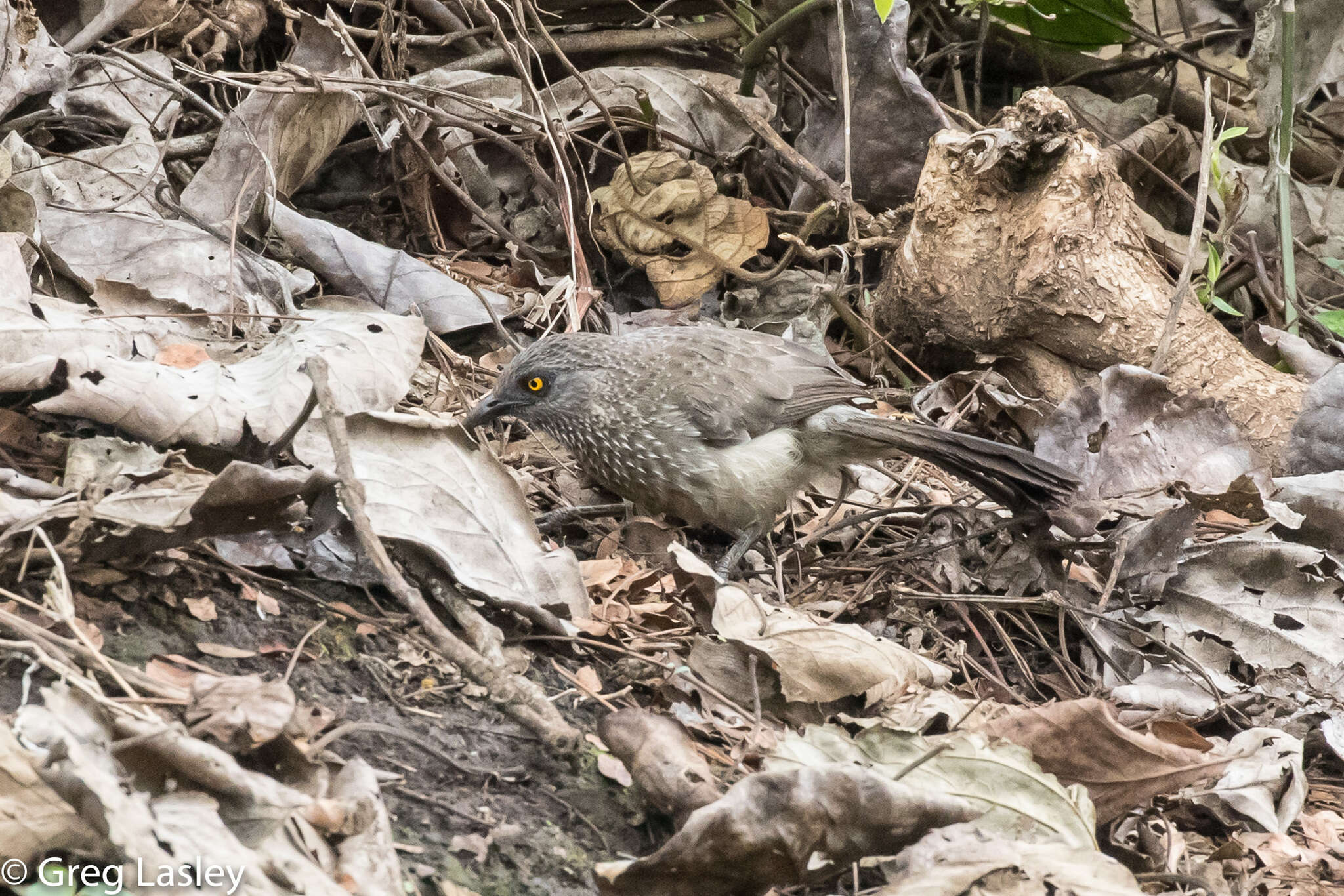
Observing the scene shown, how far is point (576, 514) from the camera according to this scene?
432 cm

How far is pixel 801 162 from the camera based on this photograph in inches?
225

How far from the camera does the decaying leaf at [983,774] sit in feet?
8.02

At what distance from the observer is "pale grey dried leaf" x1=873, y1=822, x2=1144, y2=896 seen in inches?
84.8

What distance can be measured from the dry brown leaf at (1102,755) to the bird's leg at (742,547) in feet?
5.60

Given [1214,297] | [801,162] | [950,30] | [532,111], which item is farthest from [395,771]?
[950,30]

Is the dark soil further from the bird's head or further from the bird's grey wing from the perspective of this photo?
the bird's grey wing

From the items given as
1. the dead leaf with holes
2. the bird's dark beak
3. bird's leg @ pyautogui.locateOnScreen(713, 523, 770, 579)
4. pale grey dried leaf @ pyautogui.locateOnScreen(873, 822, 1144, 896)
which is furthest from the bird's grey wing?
pale grey dried leaf @ pyautogui.locateOnScreen(873, 822, 1144, 896)

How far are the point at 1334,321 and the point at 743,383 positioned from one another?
309 cm

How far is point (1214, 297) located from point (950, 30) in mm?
2164

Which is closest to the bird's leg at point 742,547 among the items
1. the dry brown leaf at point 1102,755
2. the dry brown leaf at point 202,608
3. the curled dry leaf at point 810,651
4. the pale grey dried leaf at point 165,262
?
the curled dry leaf at point 810,651

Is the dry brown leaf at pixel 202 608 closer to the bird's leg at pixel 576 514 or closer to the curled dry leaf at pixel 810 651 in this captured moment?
the curled dry leaf at pixel 810 651

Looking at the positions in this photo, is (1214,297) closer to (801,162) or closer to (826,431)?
(801,162)

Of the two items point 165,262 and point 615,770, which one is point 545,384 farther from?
point 615,770

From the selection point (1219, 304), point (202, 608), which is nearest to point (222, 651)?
point (202, 608)
